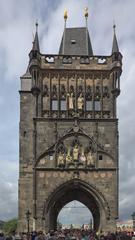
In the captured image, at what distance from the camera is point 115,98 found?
125 ft

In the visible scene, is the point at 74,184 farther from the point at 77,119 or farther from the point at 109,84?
the point at 109,84

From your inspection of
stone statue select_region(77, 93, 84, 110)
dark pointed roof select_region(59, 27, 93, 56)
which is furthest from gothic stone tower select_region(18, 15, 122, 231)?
dark pointed roof select_region(59, 27, 93, 56)

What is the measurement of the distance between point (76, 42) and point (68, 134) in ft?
28.9

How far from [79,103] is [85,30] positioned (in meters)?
8.19

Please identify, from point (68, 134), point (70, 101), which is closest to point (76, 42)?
point (70, 101)

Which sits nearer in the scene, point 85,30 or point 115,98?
point 115,98

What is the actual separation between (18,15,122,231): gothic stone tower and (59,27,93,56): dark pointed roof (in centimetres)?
177

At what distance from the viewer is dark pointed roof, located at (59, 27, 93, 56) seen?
41.6 m

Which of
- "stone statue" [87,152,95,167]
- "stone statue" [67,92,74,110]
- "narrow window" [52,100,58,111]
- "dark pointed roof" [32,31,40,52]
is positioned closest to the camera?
"stone statue" [87,152,95,167]

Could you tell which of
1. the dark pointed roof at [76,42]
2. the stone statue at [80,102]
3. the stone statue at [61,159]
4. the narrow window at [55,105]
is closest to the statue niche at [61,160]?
the stone statue at [61,159]

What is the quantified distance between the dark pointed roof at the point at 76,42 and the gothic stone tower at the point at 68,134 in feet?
5.82

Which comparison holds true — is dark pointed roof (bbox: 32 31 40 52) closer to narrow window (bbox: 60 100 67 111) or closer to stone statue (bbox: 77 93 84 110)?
narrow window (bbox: 60 100 67 111)

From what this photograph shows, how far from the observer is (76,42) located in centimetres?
4241

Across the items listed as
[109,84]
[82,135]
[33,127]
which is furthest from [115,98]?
[33,127]
